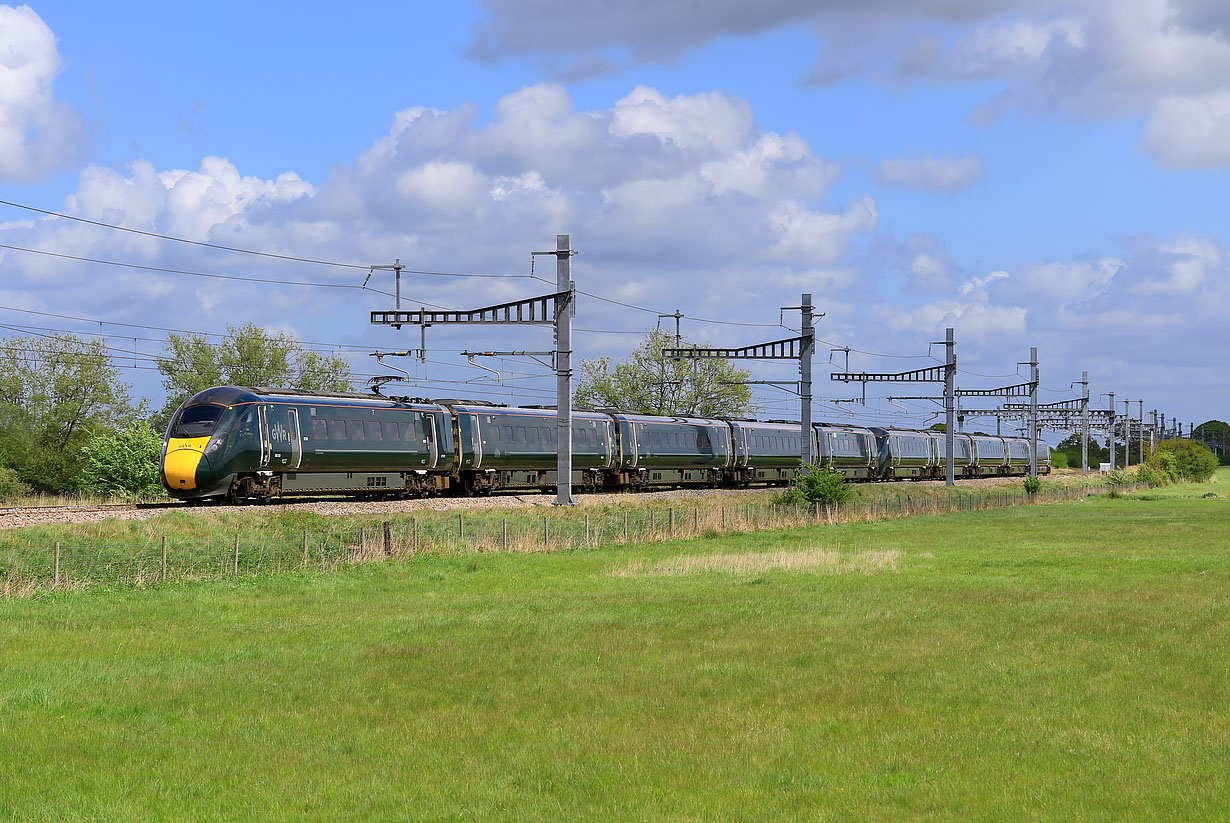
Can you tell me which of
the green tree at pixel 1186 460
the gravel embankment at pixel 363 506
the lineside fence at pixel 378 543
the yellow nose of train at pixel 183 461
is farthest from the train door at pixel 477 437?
the green tree at pixel 1186 460

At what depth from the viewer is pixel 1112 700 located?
13031 millimetres

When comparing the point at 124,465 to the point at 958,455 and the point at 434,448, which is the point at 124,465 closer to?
the point at 434,448

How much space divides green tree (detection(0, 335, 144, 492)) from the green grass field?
5001 cm

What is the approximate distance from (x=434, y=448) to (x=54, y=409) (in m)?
35.6

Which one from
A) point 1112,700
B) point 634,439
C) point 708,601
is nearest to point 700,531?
point 708,601

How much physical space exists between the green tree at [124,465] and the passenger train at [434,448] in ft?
59.2

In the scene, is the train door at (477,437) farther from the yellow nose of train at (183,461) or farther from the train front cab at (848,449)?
the train front cab at (848,449)

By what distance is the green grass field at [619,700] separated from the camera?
9.86 m

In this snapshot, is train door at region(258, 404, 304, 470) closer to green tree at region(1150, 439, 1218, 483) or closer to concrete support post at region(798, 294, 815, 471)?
concrete support post at region(798, 294, 815, 471)

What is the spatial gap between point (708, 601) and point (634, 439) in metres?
37.9

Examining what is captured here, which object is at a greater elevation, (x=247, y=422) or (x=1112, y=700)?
(x=247, y=422)

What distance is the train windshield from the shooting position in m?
38.1

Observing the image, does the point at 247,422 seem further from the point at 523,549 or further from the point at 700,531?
the point at 700,531

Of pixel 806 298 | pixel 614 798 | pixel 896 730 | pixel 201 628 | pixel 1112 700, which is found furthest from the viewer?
pixel 806 298
